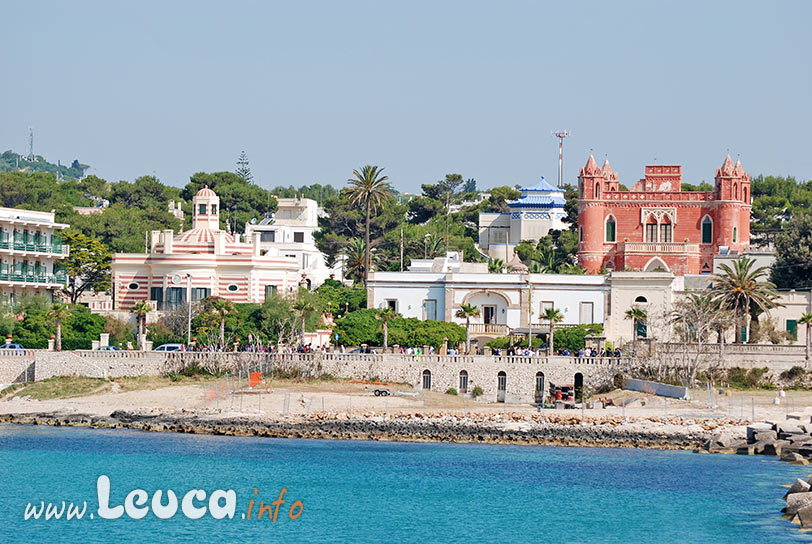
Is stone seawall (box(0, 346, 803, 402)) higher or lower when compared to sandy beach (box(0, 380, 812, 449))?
higher

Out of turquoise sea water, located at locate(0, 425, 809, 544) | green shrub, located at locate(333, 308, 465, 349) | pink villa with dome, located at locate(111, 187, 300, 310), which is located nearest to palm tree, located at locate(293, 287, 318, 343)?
green shrub, located at locate(333, 308, 465, 349)

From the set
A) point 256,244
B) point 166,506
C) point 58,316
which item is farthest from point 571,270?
point 166,506

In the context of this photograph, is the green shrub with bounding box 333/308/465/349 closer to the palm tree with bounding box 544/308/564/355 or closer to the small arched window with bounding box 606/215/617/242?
the palm tree with bounding box 544/308/564/355

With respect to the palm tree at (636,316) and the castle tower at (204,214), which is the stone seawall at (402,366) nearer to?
the palm tree at (636,316)

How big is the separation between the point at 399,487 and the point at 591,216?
4725cm

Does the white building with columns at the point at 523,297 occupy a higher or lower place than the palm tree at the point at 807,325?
higher

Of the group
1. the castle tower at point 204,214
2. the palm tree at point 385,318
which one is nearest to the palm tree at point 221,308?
the palm tree at point 385,318

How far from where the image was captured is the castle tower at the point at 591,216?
96.8 m

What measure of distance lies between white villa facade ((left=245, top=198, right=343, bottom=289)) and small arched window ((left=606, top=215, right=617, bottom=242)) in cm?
2094

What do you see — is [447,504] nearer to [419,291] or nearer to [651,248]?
[419,291]

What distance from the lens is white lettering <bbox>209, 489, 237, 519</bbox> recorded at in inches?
1950

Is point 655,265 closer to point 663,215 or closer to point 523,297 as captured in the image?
point 663,215

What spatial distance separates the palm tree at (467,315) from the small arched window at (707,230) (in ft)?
75.6

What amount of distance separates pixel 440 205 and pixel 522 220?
2109cm
